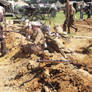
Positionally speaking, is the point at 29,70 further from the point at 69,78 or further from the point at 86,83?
the point at 86,83

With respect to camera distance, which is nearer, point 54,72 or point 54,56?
point 54,72

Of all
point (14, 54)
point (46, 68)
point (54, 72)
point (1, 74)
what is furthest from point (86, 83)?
point (14, 54)

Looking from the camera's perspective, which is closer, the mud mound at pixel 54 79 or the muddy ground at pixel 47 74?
the mud mound at pixel 54 79

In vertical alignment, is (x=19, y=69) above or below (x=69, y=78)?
below

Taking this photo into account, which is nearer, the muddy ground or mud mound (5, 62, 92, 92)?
mud mound (5, 62, 92, 92)

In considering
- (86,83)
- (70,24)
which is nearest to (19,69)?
(86,83)

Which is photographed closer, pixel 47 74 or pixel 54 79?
pixel 54 79

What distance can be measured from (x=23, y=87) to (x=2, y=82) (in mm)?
1051

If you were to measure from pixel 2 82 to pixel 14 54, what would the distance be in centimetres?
240

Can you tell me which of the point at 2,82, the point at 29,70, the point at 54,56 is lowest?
the point at 2,82

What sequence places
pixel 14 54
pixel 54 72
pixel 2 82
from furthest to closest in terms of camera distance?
pixel 14 54
pixel 2 82
pixel 54 72

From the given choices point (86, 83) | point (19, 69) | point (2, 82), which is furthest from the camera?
point (19, 69)

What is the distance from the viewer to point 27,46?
820cm

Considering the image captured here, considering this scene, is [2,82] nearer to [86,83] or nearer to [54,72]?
[54,72]
